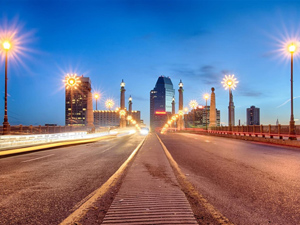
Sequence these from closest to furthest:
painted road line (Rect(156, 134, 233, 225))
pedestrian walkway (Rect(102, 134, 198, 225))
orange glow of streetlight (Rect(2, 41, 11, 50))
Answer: pedestrian walkway (Rect(102, 134, 198, 225))
painted road line (Rect(156, 134, 233, 225))
orange glow of streetlight (Rect(2, 41, 11, 50))

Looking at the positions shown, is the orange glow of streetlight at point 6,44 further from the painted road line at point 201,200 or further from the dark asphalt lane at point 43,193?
the painted road line at point 201,200

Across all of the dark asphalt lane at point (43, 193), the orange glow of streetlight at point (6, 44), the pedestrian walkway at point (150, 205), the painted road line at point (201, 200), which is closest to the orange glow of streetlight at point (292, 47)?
the painted road line at point (201, 200)

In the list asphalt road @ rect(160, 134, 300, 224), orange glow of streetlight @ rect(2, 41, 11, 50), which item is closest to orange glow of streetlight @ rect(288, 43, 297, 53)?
asphalt road @ rect(160, 134, 300, 224)

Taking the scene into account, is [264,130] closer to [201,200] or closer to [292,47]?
[292,47]

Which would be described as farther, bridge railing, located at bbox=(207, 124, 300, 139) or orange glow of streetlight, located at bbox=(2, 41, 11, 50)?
bridge railing, located at bbox=(207, 124, 300, 139)

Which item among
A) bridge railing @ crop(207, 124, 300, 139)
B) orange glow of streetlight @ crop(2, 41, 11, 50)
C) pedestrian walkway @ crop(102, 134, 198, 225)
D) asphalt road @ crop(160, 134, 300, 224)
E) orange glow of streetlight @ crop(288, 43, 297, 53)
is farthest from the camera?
bridge railing @ crop(207, 124, 300, 139)

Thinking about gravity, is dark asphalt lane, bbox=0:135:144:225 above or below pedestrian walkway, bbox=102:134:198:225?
below

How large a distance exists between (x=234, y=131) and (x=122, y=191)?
37.6 m

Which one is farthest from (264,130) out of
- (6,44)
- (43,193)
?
(6,44)

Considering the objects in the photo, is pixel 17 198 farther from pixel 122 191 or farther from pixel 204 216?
pixel 204 216

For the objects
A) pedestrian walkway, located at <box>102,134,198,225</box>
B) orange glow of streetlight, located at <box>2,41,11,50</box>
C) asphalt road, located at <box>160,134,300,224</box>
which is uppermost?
orange glow of streetlight, located at <box>2,41,11,50</box>

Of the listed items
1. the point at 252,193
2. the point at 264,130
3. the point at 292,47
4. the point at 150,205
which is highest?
the point at 292,47

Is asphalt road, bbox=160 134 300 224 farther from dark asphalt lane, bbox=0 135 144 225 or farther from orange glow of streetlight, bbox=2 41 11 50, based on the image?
orange glow of streetlight, bbox=2 41 11 50

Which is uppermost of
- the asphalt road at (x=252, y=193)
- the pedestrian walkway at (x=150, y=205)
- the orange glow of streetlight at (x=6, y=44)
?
the orange glow of streetlight at (x=6, y=44)
